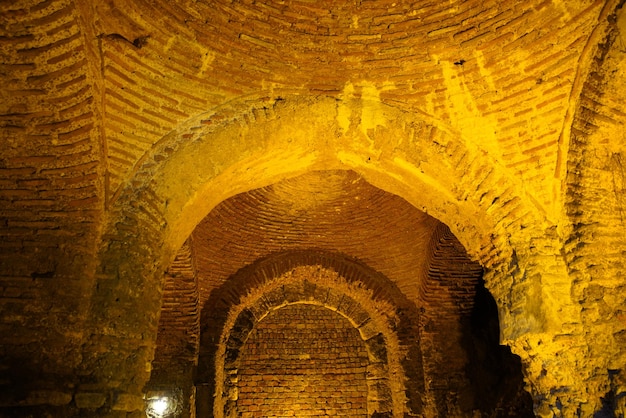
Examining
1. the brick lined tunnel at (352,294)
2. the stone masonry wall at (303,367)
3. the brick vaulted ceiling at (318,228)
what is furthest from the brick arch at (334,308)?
the stone masonry wall at (303,367)

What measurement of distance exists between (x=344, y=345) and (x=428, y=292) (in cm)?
250

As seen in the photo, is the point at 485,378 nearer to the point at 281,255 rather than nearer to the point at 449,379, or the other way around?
the point at 449,379

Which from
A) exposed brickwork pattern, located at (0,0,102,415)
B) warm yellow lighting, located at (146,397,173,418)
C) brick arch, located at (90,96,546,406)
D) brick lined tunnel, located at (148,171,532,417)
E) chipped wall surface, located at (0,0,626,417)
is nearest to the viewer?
exposed brickwork pattern, located at (0,0,102,415)

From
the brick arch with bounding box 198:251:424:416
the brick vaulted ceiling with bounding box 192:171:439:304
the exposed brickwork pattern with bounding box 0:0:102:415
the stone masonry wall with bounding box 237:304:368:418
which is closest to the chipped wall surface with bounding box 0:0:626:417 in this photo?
the exposed brickwork pattern with bounding box 0:0:102:415

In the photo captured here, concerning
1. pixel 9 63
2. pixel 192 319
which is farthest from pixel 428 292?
pixel 9 63

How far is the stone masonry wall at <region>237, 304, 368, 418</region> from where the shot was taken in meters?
8.23

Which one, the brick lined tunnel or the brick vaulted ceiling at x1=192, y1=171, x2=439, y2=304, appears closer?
the brick lined tunnel

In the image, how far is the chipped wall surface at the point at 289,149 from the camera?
2789 millimetres

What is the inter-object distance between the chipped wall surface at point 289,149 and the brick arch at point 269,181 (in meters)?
0.01

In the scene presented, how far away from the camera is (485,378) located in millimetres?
6680

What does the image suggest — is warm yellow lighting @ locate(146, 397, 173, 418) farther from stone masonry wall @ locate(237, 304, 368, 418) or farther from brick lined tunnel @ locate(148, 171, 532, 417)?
stone masonry wall @ locate(237, 304, 368, 418)

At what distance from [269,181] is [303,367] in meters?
5.34

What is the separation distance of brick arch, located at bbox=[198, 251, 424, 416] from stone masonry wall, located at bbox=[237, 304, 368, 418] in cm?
83

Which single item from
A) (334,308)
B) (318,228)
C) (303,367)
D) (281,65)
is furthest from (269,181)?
(303,367)
